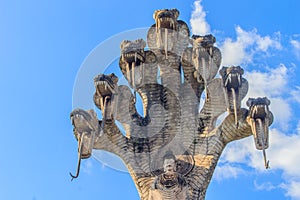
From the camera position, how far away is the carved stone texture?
577 inches

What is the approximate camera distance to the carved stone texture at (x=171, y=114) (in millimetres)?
14656

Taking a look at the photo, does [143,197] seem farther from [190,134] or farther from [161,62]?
[161,62]

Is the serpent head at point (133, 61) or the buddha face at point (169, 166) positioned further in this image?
the serpent head at point (133, 61)

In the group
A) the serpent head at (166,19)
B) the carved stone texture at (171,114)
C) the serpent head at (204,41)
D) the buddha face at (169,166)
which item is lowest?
the buddha face at (169,166)

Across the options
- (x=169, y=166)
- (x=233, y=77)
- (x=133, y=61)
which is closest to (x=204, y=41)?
(x=233, y=77)

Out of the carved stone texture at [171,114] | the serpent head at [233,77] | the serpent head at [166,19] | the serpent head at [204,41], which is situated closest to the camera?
the carved stone texture at [171,114]

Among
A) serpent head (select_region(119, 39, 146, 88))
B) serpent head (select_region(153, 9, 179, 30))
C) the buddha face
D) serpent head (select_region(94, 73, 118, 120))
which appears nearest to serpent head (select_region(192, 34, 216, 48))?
serpent head (select_region(153, 9, 179, 30))

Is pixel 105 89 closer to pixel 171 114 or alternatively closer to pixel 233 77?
pixel 171 114

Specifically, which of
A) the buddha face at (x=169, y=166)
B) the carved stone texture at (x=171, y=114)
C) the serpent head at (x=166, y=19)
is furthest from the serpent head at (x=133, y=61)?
the buddha face at (x=169, y=166)

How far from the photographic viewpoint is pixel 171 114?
16031 millimetres

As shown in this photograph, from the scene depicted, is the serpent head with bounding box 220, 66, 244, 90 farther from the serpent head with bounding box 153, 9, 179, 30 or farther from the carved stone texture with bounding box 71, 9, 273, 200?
the serpent head with bounding box 153, 9, 179, 30

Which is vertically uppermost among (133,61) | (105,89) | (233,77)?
(133,61)

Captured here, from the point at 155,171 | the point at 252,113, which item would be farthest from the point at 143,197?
the point at 252,113

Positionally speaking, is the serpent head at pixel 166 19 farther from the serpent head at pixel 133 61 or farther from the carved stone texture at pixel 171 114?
the serpent head at pixel 133 61
